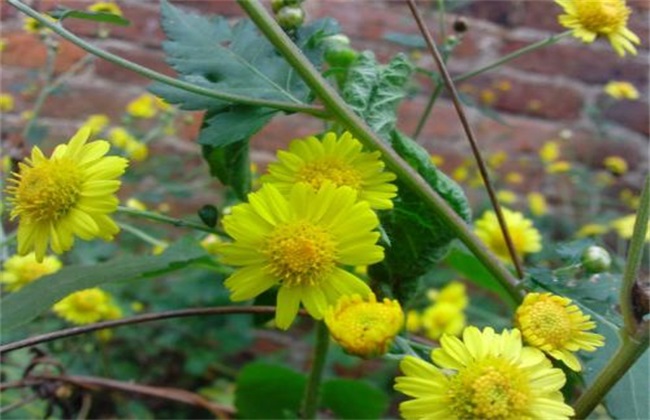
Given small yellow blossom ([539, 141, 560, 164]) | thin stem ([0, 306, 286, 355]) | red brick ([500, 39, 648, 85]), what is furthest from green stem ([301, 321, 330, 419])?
red brick ([500, 39, 648, 85])

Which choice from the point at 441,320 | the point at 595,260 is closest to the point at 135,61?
the point at 441,320

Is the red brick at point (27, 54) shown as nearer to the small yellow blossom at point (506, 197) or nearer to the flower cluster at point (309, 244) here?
the small yellow blossom at point (506, 197)

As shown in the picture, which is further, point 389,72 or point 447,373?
point 389,72

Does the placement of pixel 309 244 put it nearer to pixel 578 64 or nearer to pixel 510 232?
pixel 510 232

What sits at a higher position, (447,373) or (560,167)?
(560,167)

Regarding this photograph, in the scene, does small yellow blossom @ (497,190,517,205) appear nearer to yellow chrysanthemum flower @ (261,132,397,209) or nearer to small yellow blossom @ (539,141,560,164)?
small yellow blossom @ (539,141,560,164)

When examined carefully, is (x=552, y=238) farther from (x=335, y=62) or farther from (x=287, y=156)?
(x=287, y=156)

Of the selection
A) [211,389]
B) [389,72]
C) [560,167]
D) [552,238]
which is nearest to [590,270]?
[389,72]
